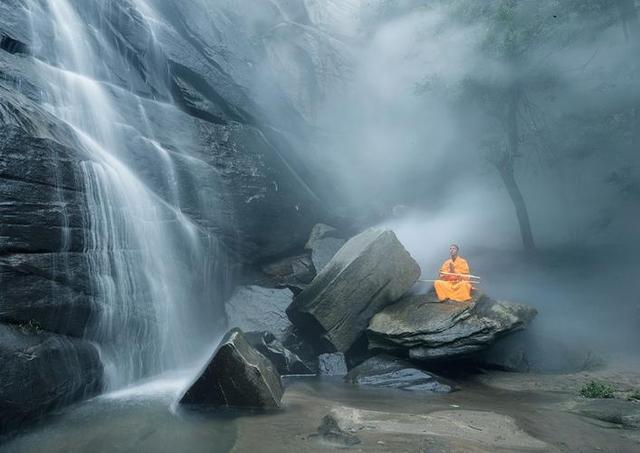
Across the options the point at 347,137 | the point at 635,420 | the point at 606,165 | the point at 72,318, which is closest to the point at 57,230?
the point at 72,318

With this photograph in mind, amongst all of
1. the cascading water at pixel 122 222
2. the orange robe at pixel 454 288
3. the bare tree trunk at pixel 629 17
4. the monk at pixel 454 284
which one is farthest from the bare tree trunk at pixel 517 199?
the cascading water at pixel 122 222

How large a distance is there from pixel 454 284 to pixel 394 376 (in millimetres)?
2779

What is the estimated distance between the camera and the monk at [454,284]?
10906 millimetres

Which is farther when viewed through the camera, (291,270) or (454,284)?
(291,270)

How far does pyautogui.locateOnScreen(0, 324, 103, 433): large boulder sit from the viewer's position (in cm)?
627

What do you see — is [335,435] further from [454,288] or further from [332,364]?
[454,288]

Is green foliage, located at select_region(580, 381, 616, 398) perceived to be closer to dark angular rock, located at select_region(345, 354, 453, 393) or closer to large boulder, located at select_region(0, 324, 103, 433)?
dark angular rock, located at select_region(345, 354, 453, 393)

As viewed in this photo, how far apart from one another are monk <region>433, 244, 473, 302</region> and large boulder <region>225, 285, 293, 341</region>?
4347 millimetres

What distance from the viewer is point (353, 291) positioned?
11.3m

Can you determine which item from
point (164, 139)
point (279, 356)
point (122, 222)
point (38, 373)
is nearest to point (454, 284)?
point (279, 356)

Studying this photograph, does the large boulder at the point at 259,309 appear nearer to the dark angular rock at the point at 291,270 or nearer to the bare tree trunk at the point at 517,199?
the dark angular rock at the point at 291,270

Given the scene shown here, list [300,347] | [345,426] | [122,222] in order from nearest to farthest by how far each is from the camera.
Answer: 1. [345,426]
2. [122,222]
3. [300,347]

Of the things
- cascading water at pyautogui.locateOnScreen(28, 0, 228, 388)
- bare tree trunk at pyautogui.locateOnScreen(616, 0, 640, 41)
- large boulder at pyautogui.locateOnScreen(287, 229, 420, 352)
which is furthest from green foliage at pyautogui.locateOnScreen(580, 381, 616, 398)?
bare tree trunk at pyautogui.locateOnScreen(616, 0, 640, 41)

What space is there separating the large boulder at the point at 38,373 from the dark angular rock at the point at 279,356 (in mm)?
3796
